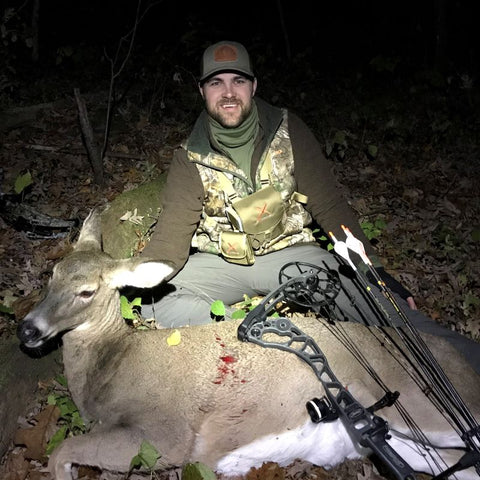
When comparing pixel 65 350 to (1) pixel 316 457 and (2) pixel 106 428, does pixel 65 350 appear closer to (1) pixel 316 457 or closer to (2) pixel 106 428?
(2) pixel 106 428

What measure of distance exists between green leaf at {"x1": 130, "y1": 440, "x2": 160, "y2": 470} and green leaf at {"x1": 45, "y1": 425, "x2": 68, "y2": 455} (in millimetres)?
683

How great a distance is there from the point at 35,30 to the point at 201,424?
10587mm

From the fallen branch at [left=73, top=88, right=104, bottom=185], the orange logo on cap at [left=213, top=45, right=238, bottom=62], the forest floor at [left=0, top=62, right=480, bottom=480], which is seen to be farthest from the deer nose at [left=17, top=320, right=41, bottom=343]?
the fallen branch at [left=73, top=88, right=104, bottom=185]

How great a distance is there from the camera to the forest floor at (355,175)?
493 cm

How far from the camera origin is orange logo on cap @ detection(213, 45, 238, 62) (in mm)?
4512

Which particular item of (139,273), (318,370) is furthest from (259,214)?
(318,370)

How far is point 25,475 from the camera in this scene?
3477mm

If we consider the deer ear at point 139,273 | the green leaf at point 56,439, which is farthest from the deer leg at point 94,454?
the deer ear at point 139,273

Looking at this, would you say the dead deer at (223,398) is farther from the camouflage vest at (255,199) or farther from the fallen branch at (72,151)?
the fallen branch at (72,151)

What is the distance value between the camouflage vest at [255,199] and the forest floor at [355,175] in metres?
1.52

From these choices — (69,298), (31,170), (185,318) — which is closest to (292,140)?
(185,318)

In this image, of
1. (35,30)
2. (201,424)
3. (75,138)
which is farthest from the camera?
(35,30)

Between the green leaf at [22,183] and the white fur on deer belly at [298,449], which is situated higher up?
the green leaf at [22,183]

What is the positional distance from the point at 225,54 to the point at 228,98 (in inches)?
16.1
